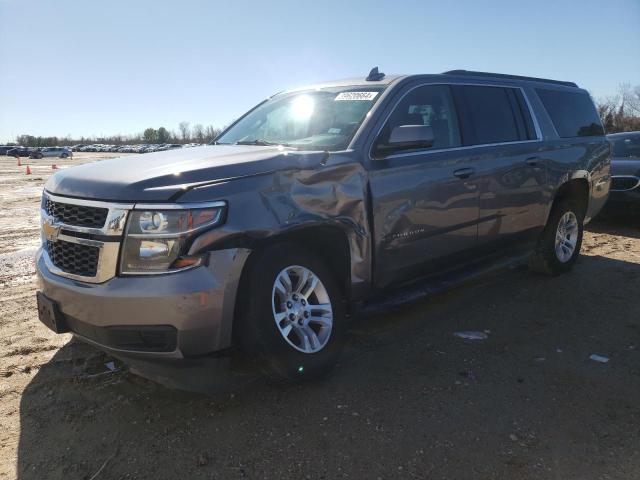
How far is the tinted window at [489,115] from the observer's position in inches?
176

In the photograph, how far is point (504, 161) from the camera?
15.3ft

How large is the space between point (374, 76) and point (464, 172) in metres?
1.07

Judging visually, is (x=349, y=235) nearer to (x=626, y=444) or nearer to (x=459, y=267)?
(x=459, y=267)

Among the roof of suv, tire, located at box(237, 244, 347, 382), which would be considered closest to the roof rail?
the roof of suv

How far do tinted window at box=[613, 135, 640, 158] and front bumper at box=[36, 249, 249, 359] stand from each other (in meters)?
8.91

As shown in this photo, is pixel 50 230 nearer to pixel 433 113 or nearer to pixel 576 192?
pixel 433 113

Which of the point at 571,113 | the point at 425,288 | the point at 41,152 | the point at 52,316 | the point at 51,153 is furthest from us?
the point at 51,153

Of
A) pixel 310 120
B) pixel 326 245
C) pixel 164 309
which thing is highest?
pixel 310 120

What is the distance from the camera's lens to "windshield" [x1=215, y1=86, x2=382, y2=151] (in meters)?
3.73

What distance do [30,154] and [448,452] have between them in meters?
77.2

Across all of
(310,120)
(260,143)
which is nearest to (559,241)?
(310,120)

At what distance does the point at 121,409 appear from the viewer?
10.3 feet

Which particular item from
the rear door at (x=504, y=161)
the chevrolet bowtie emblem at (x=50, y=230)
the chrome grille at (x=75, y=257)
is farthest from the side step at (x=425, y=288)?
the chevrolet bowtie emblem at (x=50, y=230)

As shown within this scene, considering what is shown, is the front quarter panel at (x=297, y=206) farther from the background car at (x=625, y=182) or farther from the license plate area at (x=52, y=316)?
the background car at (x=625, y=182)
